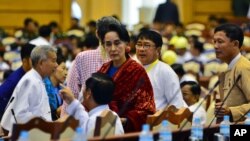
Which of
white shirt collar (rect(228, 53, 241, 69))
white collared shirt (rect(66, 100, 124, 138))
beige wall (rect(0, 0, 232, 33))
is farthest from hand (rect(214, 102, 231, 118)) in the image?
beige wall (rect(0, 0, 232, 33))

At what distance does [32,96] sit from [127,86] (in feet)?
2.21

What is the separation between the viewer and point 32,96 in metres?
6.65

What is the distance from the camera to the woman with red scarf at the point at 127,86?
6477 millimetres

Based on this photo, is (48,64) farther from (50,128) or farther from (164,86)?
(50,128)

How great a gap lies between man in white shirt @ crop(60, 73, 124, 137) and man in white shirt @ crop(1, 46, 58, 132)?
0.59 m

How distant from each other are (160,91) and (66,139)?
8.55ft

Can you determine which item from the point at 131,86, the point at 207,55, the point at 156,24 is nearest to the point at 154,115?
the point at 131,86

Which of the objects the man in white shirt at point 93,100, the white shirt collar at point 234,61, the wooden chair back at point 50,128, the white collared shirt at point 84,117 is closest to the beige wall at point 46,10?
the white shirt collar at point 234,61

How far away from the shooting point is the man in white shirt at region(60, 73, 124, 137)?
5859 mm

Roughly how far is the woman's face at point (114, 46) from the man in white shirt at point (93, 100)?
48cm

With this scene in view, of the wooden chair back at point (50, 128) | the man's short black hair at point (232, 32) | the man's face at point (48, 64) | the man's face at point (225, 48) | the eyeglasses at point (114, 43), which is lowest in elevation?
the wooden chair back at point (50, 128)

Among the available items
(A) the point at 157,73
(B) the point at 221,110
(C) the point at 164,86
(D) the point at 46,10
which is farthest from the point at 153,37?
(D) the point at 46,10

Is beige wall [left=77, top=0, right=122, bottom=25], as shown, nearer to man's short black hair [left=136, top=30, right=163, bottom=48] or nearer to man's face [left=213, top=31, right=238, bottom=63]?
man's short black hair [left=136, top=30, right=163, bottom=48]

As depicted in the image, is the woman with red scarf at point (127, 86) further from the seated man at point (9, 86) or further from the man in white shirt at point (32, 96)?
the seated man at point (9, 86)
